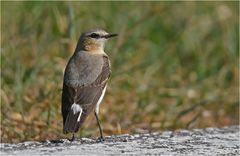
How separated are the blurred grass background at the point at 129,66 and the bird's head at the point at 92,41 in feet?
1.49

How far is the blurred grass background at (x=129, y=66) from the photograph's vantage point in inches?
298

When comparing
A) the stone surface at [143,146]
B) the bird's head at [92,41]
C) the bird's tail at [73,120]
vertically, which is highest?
the bird's head at [92,41]

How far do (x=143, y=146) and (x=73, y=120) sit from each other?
61 cm

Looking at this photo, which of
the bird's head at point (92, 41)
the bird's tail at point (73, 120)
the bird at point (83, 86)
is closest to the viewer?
the bird's tail at point (73, 120)

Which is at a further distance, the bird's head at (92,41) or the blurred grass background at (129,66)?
the blurred grass background at (129,66)

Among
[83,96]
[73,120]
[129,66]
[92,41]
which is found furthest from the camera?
[129,66]

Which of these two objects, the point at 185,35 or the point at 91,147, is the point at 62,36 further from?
the point at 91,147

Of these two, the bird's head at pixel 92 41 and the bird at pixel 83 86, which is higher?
the bird's head at pixel 92 41

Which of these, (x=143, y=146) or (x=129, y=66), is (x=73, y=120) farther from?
(x=129, y=66)

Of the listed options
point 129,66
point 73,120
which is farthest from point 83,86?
point 129,66

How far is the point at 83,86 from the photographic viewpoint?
6.50 meters

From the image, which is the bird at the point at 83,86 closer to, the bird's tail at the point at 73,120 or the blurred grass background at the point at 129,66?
the bird's tail at the point at 73,120

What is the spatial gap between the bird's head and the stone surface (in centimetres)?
115

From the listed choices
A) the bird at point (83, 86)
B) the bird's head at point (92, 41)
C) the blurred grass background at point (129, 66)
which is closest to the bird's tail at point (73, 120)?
the bird at point (83, 86)
